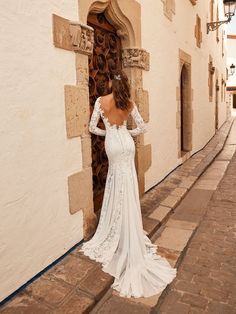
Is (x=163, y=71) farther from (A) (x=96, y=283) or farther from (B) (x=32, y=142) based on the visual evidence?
(A) (x=96, y=283)

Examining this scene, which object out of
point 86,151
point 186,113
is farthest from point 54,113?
point 186,113

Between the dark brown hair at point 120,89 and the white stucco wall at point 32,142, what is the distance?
455 mm

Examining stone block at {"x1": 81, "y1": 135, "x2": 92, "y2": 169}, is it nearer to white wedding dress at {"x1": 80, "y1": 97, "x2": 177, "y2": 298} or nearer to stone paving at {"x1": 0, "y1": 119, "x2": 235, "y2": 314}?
white wedding dress at {"x1": 80, "y1": 97, "x2": 177, "y2": 298}

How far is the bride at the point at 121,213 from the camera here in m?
2.73

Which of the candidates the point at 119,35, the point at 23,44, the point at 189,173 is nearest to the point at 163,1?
the point at 119,35

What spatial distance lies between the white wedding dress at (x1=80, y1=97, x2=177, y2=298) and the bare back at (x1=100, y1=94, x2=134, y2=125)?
1.4 inches

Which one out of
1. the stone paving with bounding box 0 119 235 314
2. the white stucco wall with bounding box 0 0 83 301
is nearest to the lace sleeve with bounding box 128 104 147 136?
the white stucco wall with bounding box 0 0 83 301

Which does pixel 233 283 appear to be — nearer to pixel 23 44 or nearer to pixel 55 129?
pixel 55 129

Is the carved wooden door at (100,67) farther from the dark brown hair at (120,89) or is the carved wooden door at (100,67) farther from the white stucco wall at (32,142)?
the dark brown hair at (120,89)

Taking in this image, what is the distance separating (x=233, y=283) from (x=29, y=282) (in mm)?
1822

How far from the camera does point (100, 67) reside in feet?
12.5

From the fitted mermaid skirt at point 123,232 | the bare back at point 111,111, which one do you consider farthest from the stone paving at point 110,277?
the bare back at point 111,111

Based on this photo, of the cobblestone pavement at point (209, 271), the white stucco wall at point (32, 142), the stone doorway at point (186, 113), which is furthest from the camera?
the stone doorway at point (186, 113)

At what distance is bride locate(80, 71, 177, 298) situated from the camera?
8.95 feet
